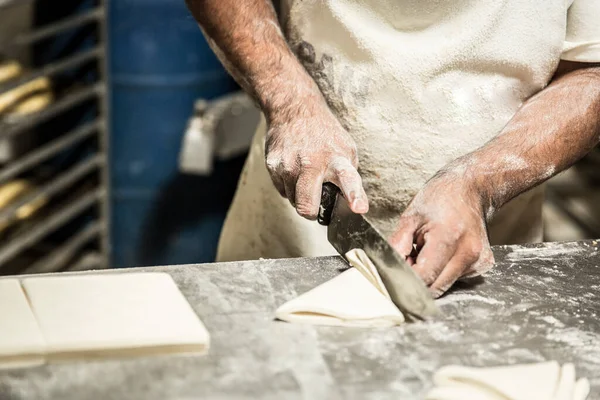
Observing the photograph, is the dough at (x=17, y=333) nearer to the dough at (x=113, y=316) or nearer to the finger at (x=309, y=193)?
the dough at (x=113, y=316)

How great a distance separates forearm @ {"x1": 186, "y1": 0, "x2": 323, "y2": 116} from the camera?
182 cm

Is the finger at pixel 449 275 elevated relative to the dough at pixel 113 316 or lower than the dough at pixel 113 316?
lower

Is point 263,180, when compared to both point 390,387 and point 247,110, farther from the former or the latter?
point 247,110

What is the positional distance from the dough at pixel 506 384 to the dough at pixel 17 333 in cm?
61

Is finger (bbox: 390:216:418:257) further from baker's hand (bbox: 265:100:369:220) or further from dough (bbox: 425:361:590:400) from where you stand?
dough (bbox: 425:361:590:400)

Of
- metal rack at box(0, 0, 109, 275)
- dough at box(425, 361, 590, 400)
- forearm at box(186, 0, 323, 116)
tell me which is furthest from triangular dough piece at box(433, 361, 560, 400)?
metal rack at box(0, 0, 109, 275)

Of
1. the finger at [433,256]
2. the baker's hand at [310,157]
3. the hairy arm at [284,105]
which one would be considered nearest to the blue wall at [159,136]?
the hairy arm at [284,105]

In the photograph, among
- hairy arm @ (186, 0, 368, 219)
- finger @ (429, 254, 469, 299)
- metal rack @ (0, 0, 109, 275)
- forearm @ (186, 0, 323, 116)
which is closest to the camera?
finger @ (429, 254, 469, 299)

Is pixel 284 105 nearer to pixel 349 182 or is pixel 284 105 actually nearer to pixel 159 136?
pixel 349 182

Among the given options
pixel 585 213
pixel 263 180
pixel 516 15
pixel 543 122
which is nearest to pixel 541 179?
pixel 543 122

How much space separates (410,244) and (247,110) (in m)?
2.11

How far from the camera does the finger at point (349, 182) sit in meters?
1.54

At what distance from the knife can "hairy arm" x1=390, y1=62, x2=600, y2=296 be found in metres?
0.05

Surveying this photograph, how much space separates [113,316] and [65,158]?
2534 millimetres
